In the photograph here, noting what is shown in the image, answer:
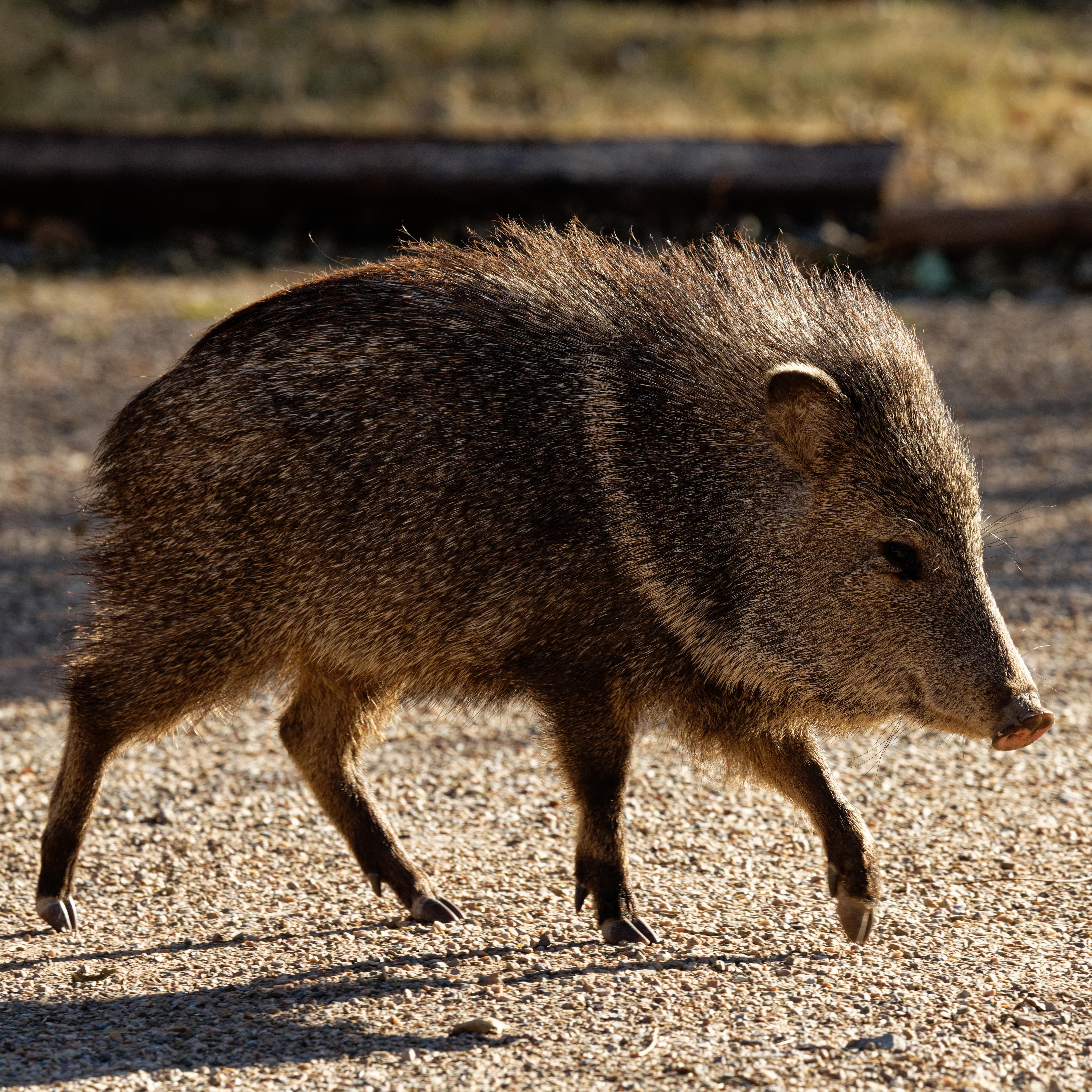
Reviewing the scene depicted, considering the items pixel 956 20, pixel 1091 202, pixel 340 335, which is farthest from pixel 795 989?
pixel 956 20

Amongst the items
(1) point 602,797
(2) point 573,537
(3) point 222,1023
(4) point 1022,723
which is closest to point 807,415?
(2) point 573,537

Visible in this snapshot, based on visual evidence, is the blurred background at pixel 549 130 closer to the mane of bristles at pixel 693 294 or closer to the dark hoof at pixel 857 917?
the mane of bristles at pixel 693 294

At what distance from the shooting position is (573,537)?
9.81 feet

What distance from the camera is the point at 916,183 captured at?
1180cm

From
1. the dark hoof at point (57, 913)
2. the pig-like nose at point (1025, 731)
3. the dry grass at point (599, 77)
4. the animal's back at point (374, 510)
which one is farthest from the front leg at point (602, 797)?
the dry grass at point (599, 77)

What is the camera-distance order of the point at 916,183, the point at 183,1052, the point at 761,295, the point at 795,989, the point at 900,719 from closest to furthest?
the point at 183,1052
the point at 795,989
the point at 900,719
the point at 761,295
the point at 916,183

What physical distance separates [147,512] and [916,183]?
976 centimetres

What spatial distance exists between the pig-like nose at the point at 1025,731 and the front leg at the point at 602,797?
699 millimetres

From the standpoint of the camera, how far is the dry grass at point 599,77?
13016 millimetres

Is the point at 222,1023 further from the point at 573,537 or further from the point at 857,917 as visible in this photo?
the point at 857,917

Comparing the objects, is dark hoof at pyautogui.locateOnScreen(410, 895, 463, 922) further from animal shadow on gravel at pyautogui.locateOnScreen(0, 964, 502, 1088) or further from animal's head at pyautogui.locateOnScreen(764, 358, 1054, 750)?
animal's head at pyautogui.locateOnScreen(764, 358, 1054, 750)

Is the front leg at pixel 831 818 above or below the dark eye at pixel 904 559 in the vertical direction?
below

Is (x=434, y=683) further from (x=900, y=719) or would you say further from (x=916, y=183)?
(x=916, y=183)

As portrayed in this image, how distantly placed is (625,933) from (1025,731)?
0.84 meters
